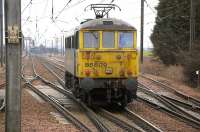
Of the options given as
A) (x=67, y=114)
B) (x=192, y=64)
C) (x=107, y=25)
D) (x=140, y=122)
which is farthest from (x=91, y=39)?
(x=192, y=64)

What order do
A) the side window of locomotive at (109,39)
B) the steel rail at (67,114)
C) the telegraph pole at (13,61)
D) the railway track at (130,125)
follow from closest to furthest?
the telegraph pole at (13,61), the railway track at (130,125), the steel rail at (67,114), the side window of locomotive at (109,39)

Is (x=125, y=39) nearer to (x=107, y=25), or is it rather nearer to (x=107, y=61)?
(x=107, y=25)

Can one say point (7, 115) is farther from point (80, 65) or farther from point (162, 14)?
point (162, 14)

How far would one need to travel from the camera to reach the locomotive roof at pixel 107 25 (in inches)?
725

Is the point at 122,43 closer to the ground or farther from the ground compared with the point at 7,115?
farther from the ground

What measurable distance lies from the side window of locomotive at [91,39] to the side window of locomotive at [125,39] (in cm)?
84

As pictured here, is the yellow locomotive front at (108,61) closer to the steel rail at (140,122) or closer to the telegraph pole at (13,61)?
the steel rail at (140,122)

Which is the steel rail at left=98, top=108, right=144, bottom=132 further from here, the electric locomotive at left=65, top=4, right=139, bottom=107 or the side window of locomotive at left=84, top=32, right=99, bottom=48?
the side window of locomotive at left=84, top=32, right=99, bottom=48

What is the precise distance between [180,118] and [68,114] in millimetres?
3546

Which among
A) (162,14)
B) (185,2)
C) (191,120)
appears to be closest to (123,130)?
(191,120)

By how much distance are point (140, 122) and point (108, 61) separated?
11.4 feet

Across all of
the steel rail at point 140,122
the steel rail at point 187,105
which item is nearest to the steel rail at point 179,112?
the steel rail at point 187,105

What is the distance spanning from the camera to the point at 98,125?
14.6 meters

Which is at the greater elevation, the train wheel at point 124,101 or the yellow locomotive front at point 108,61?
the yellow locomotive front at point 108,61
